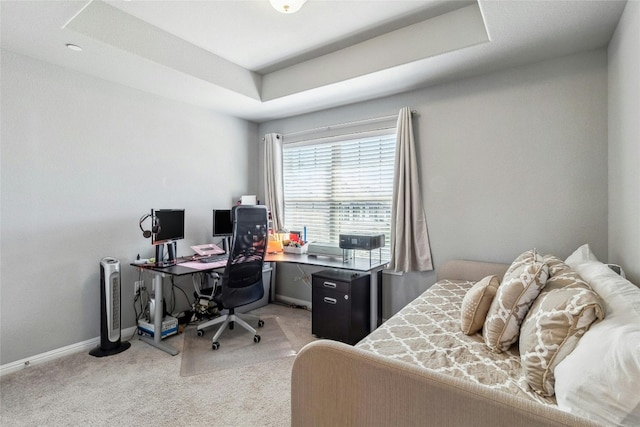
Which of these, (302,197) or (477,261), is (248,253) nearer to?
(302,197)

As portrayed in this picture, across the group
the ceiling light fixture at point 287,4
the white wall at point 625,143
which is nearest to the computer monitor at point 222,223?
the ceiling light fixture at point 287,4

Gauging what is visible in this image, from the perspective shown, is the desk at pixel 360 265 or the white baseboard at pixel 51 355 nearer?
the white baseboard at pixel 51 355

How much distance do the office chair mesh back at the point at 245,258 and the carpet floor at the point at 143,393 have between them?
518 mm

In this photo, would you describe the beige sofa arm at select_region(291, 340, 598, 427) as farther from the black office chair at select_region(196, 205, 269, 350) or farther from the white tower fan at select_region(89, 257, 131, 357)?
the white tower fan at select_region(89, 257, 131, 357)

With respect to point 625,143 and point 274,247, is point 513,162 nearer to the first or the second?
point 625,143

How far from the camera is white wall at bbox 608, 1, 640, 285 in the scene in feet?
5.11

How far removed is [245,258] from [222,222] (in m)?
0.92

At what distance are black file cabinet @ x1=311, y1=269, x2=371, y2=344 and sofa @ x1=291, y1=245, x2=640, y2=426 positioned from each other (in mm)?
946

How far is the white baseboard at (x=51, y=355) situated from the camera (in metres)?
2.30

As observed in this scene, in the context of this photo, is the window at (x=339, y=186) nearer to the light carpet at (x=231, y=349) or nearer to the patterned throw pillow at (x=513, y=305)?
the light carpet at (x=231, y=349)

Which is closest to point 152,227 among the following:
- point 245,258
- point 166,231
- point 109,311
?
point 166,231

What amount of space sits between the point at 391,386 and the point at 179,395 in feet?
5.68

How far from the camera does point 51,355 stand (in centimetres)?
251

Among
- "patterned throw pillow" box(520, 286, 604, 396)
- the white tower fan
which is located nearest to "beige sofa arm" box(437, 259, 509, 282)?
"patterned throw pillow" box(520, 286, 604, 396)
